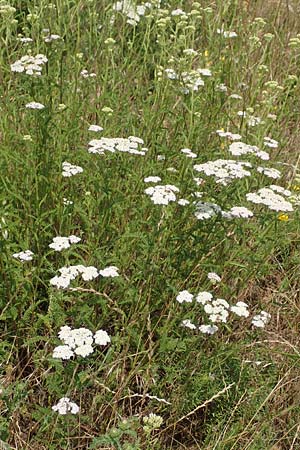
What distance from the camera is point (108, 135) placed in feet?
9.98

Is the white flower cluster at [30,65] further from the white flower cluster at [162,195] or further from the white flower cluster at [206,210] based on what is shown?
the white flower cluster at [206,210]

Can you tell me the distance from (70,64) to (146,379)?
5.88 feet

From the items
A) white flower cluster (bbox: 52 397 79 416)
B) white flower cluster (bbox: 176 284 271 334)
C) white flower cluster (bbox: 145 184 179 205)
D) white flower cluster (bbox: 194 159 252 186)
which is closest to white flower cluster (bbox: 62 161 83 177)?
white flower cluster (bbox: 145 184 179 205)

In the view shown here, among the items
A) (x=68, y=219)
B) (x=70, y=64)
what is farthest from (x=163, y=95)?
(x=68, y=219)

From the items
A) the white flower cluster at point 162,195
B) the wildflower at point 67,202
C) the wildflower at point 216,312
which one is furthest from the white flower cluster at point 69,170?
the wildflower at point 216,312

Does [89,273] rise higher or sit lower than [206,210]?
lower

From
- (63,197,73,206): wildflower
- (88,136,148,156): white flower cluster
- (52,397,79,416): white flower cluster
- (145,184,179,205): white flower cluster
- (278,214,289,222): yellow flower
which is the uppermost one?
(88,136,148,156): white flower cluster

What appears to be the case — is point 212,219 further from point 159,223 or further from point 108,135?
point 108,135

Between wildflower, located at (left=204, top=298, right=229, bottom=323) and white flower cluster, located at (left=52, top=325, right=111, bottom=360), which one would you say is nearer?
white flower cluster, located at (left=52, top=325, right=111, bottom=360)

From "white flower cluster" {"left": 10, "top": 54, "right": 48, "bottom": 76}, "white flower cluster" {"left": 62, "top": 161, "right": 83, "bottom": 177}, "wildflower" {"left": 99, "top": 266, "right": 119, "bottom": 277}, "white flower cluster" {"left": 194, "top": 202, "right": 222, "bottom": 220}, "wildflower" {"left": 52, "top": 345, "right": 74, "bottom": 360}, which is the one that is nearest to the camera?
"wildflower" {"left": 52, "top": 345, "right": 74, "bottom": 360}

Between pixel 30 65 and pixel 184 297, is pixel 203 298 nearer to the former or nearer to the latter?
pixel 184 297

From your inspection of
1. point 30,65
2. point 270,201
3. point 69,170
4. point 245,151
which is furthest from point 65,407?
point 30,65

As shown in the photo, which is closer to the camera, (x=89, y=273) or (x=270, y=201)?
(x=89, y=273)

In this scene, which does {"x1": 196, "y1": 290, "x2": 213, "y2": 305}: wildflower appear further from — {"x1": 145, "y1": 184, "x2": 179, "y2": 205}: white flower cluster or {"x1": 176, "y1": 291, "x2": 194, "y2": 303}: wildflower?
{"x1": 145, "y1": 184, "x2": 179, "y2": 205}: white flower cluster
